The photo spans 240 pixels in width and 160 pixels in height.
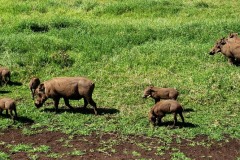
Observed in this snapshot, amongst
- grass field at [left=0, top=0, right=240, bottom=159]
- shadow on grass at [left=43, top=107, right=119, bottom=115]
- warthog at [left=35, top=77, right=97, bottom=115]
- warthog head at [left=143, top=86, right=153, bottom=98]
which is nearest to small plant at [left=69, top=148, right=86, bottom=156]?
grass field at [left=0, top=0, right=240, bottom=159]

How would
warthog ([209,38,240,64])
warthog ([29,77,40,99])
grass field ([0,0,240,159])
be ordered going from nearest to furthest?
grass field ([0,0,240,159])
warthog ([29,77,40,99])
warthog ([209,38,240,64])

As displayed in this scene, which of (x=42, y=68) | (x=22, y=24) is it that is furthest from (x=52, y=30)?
(x=42, y=68)

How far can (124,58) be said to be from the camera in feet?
56.5

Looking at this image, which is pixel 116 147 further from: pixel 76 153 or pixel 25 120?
pixel 25 120

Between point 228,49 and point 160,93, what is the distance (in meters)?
4.76

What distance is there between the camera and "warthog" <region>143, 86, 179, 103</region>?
44.1ft

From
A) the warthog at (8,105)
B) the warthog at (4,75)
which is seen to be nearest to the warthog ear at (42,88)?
the warthog at (8,105)

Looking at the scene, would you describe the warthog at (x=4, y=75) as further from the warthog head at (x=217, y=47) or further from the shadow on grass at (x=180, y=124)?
the warthog head at (x=217, y=47)

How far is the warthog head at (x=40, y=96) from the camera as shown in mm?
13648

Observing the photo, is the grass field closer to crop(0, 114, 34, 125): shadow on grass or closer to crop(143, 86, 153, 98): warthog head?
crop(0, 114, 34, 125): shadow on grass

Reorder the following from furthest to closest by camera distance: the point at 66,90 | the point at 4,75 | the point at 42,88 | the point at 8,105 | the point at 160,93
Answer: the point at 4,75 < the point at 42,88 < the point at 160,93 < the point at 66,90 < the point at 8,105

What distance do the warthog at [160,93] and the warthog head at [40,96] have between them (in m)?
2.75

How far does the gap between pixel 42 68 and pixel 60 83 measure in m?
3.66

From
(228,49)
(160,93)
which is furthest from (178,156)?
(228,49)
